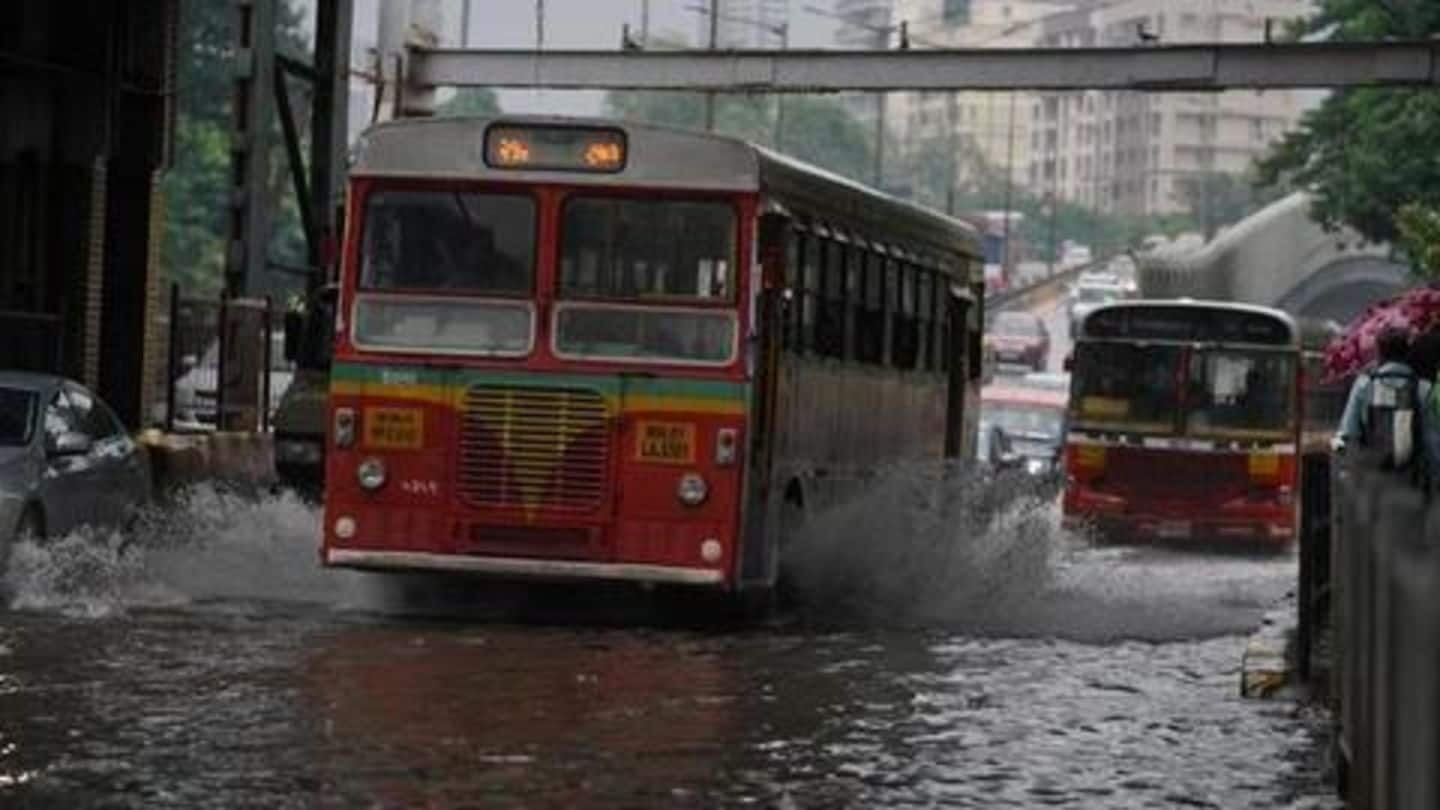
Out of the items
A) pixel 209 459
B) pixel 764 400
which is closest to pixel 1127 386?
pixel 209 459

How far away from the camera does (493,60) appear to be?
125ft

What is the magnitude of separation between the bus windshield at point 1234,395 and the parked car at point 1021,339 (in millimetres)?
55920

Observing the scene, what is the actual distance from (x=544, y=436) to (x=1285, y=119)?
492 feet

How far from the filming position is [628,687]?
14594mm

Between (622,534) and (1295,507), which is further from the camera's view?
(1295,507)

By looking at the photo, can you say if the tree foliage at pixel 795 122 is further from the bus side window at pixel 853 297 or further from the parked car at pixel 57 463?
the bus side window at pixel 853 297

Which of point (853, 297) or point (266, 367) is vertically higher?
point (853, 297)

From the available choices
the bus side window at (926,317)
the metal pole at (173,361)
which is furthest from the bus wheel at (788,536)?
the metal pole at (173,361)

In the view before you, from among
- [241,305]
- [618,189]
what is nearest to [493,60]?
[241,305]

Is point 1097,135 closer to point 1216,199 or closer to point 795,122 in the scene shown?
point 1216,199

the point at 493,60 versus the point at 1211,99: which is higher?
the point at 1211,99

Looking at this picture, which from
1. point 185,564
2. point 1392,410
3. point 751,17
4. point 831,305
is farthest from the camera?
point 751,17

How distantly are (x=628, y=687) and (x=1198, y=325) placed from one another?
19.2 metres

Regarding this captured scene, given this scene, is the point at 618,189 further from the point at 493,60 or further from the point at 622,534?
the point at 493,60
